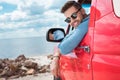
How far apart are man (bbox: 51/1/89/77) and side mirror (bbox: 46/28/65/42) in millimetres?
234

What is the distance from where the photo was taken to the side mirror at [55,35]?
465 centimetres

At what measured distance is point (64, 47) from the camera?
151 inches

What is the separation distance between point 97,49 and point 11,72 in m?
9.05

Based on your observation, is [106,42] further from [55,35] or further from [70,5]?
[55,35]

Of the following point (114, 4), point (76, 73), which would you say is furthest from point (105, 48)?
point (76, 73)

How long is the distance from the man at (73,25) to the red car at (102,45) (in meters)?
0.11

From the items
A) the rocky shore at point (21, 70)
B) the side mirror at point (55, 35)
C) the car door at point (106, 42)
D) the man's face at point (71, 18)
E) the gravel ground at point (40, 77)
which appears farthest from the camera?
the rocky shore at point (21, 70)

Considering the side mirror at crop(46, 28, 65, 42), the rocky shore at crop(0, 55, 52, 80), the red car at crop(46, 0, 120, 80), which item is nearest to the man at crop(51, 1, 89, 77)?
the red car at crop(46, 0, 120, 80)

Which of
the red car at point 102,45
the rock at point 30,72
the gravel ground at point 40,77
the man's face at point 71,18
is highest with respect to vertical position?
the man's face at point 71,18

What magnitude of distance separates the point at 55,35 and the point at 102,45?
1.84 m

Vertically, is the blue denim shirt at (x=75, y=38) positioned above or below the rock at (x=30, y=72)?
above

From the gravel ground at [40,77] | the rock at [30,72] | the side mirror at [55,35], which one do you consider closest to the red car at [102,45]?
the side mirror at [55,35]

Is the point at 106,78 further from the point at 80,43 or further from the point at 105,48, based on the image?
the point at 80,43

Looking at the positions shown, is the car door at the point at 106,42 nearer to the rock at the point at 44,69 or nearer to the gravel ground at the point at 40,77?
the gravel ground at the point at 40,77
